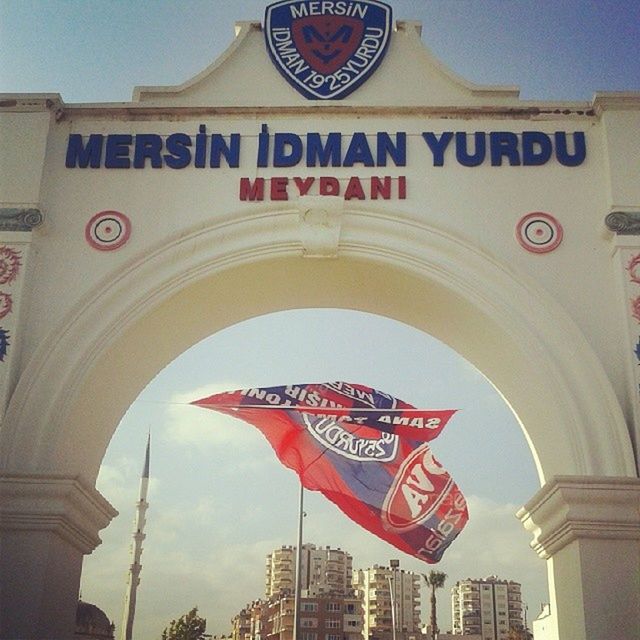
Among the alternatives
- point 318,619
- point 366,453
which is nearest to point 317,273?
point 366,453

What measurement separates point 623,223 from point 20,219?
5.67m

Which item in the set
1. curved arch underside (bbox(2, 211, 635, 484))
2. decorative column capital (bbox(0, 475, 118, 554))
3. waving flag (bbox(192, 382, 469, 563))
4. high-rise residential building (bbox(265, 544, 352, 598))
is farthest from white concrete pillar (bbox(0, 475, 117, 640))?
high-rise residential building (bbox(265, 544, 352, 598))

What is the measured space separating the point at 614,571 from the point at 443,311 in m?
2.93

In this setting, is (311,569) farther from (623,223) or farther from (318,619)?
(623,223)

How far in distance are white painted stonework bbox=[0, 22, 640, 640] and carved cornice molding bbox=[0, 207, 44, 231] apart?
0.07ft

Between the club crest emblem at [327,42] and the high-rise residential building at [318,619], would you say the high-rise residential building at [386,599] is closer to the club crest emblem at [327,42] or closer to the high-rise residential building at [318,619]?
the high-rise residential building at [318,619]

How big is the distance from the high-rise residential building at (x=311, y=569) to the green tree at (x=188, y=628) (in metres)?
32.6

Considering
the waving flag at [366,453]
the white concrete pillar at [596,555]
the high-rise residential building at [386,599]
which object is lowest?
the white concrete pillar at [596,555]

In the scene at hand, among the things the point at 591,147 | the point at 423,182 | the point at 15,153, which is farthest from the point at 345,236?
the point at 15,153

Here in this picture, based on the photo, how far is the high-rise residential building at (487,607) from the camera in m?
105

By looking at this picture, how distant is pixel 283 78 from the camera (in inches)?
353

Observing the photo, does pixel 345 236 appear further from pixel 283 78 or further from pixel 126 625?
pixel 126 625

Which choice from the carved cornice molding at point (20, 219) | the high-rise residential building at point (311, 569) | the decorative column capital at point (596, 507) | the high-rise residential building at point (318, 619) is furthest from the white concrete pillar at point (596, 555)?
the high-rise residential building at point (311, 569)

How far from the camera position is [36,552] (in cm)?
713
